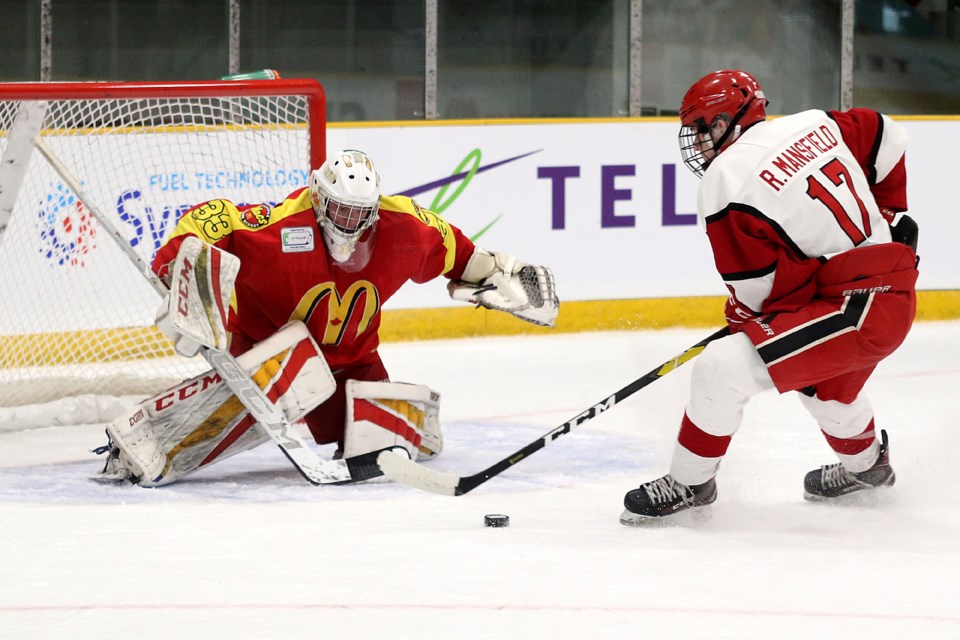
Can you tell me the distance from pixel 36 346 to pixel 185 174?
683 millimetres

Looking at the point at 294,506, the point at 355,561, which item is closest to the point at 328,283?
the point at 294,506

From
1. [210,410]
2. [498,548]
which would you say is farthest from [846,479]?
[210,410]

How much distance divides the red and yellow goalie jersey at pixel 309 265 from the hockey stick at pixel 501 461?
0.41m

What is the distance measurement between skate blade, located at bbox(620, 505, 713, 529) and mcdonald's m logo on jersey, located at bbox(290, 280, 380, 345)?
33.6 inches

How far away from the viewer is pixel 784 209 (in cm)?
276

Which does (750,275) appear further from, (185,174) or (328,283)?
(185,174)

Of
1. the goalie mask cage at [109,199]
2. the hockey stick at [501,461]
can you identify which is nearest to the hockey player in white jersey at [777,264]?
the hockey stick at [501,461]

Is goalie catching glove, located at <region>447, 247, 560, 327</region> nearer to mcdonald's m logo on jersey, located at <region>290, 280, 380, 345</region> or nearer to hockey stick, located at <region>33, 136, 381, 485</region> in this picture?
mcdonald's m logo on jersey, located at <region>290, 280, 380, 345</region>

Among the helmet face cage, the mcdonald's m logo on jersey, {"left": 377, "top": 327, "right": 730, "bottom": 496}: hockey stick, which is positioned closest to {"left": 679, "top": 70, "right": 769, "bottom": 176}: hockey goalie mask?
the helmet face cage

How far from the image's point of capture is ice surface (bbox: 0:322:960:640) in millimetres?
2297

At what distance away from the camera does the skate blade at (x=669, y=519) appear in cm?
294

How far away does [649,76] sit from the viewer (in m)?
6.17

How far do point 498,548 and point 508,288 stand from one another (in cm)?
102

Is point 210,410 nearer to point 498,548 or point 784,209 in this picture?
point 498,548
